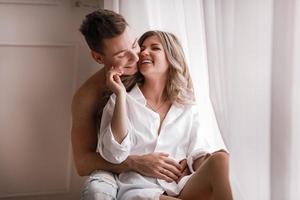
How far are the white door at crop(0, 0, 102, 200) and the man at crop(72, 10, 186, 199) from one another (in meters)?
0.40

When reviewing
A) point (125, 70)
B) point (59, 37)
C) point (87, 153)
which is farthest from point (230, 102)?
point (59, 37)

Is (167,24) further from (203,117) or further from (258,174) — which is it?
(258,174)

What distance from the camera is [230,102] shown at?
1.01m

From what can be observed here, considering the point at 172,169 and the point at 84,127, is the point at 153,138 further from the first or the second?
the point at 84,127

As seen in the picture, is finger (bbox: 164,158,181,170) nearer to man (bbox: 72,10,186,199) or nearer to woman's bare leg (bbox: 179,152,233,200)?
man (bbox: 72,10,186,199)

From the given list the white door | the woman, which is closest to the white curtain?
the woman

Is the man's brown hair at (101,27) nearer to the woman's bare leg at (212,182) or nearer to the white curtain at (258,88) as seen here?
the white curtain at (258,88)

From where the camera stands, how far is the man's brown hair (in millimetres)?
1298

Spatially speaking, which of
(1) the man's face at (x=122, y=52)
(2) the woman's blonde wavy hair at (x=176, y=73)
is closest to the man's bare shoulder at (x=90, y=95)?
(1) the man's face at (x=122, y=52)

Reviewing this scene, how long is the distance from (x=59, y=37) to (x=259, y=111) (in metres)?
1.09

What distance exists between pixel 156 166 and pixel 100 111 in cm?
30

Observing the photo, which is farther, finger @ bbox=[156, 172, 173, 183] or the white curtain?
finger @ bbox=[156, 172, 173, 183]

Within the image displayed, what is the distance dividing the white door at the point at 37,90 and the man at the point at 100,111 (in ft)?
1.33

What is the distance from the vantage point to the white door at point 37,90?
175 cm
